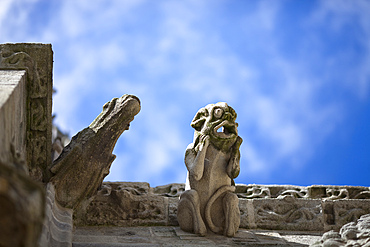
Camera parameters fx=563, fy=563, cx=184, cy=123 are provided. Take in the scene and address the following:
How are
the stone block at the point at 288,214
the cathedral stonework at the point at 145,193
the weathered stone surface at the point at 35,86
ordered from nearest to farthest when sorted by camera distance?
1. the cathedral stonework at the point at 145,193
2. the weathered stone surface at the point at 35,86
3. the stone block at the point at 288,214

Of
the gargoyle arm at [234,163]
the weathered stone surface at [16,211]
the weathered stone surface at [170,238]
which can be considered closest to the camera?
the weathered stone surface at [16,211]

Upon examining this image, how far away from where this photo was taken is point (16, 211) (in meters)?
2.24

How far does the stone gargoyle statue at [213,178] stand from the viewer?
6379 mm

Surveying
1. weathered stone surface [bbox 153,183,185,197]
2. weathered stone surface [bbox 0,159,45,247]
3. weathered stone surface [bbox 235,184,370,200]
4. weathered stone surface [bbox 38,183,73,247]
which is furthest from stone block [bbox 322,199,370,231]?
weathered stone surface [bbox 0,159,45,247]

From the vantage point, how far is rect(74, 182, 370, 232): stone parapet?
6.84 m

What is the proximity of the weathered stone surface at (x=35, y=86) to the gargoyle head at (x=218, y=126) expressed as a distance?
1.93 m

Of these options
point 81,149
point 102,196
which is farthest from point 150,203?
point 81,149

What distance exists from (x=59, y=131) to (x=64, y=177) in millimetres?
8290

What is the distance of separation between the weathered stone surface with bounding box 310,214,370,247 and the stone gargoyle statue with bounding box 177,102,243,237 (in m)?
1.79

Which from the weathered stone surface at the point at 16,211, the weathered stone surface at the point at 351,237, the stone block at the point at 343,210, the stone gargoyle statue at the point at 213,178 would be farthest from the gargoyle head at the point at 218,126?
the weathered stone surface at the point at 16,211

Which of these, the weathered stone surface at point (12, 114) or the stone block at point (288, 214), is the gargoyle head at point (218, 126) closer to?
the stone block at point (288, 214)

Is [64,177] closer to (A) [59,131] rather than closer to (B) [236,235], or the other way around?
(B) [236,235]

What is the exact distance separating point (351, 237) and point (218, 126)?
2.42 m

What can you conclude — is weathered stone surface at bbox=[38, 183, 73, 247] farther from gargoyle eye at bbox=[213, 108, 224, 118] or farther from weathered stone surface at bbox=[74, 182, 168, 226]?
gargoyle eye at bbox=[213, 108, 224, 118]
